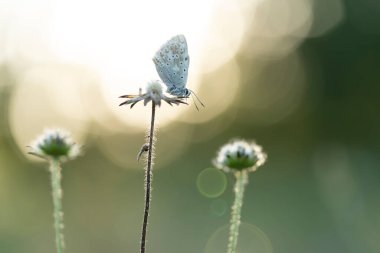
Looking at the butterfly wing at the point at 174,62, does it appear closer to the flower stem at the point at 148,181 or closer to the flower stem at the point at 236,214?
the flower stem at the point at 148,181

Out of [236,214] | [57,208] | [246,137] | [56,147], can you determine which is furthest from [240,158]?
[246,137]

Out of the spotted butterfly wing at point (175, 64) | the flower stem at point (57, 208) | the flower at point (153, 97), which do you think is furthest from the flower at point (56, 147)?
the spotted butterfly wing at point (175, 64)

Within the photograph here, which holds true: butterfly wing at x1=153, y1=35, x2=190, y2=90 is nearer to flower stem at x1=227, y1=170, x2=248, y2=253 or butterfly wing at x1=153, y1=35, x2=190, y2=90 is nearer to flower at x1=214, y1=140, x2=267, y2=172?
flower at x1=214, y1=140, x2=267, y2=172

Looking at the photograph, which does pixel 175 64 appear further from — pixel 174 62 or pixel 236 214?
pixel 236 214

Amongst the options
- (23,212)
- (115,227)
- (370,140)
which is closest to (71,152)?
(115,227)

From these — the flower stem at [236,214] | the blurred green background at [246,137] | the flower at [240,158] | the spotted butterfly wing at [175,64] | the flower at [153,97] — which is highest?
the blurred green background at [246,137]

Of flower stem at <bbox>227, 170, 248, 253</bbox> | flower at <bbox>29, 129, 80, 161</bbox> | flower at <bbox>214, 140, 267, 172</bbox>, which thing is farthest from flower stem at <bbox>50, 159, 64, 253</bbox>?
flower at <bbox>214, 140, 267, 172</bbox>

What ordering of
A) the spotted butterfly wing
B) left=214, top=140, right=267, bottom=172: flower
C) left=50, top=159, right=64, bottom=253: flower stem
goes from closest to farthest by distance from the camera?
left=50, top=159, right=64, bottom=253: flower stem → left=214, top=140, right=267, bottom=172: flower → the spotted butterfly wing
